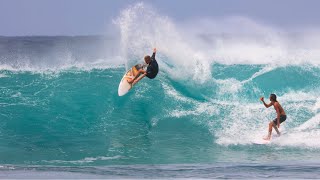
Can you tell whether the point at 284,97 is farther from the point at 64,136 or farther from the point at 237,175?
the point at 237,175

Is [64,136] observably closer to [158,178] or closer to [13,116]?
[13,116]

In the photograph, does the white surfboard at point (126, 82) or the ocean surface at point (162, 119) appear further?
the white surfboard at point (126, 82)

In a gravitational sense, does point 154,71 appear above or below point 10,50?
below

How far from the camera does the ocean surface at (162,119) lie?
10070mm

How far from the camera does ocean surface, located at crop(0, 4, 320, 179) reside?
1007cm

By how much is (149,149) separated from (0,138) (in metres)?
3.87

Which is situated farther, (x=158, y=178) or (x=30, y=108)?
(x=30, y=108)

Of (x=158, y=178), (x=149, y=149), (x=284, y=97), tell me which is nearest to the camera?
Answer: (x=158, y=178)

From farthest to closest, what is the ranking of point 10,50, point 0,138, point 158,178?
point 10,50 → point 0,138 → point 158,178

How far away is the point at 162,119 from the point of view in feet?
49.2

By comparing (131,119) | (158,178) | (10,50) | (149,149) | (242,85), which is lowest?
(158,178)

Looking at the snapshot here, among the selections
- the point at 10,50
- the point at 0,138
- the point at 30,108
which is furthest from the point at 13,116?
the point at 10,50

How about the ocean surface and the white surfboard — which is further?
the white surfboard

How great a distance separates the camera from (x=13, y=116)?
15.1 m
